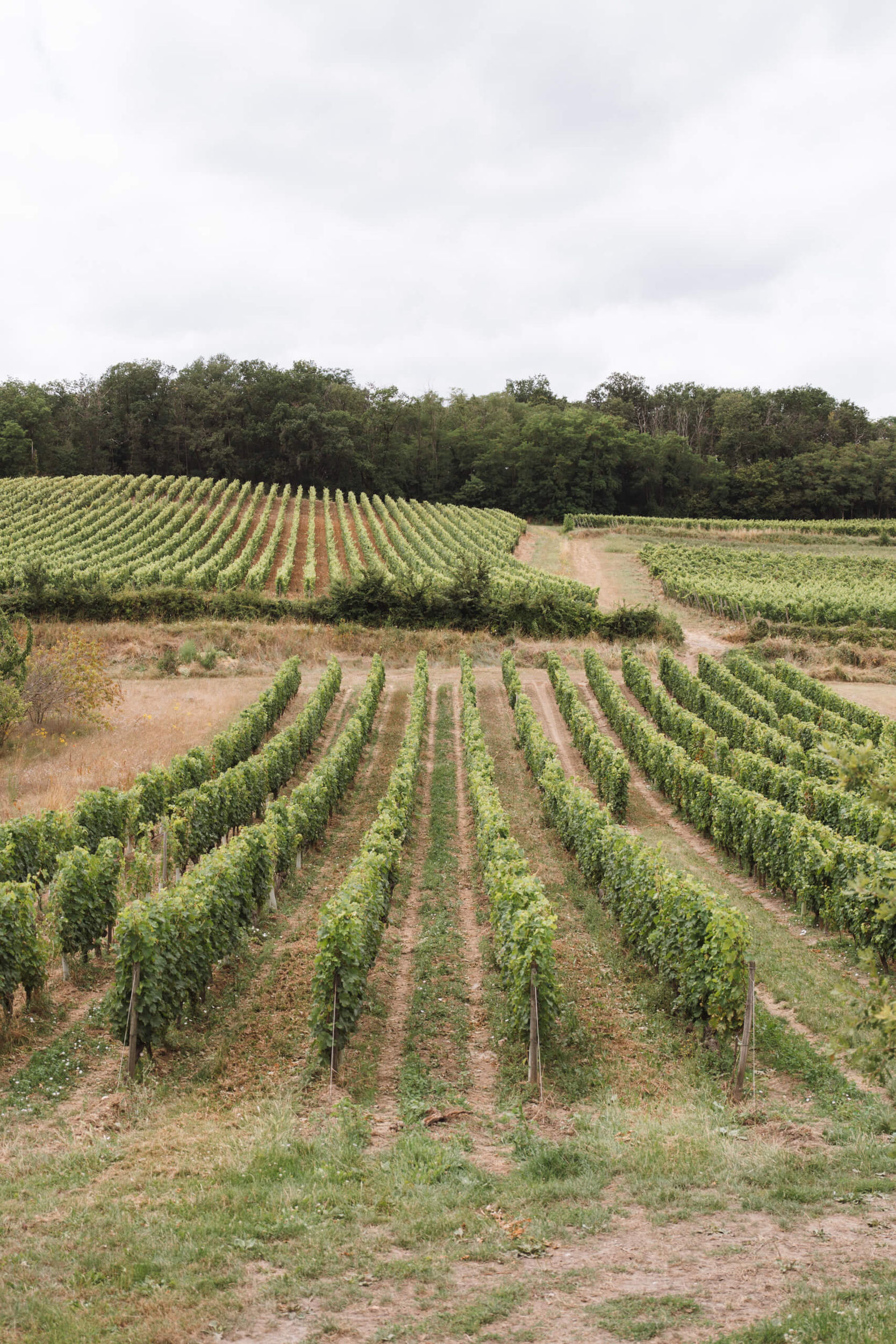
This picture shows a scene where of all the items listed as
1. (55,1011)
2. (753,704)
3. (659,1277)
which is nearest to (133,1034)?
(55,1011)

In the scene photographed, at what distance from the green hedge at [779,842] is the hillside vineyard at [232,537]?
24619 millimetres

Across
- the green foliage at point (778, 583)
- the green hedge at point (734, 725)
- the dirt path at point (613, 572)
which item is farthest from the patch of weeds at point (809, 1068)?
the green foliage at point (778, 583)

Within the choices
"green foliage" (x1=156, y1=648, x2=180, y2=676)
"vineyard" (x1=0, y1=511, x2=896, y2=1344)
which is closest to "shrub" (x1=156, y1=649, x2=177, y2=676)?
"green foliage" (x1=156, y1=648, x2=180, y2=676)

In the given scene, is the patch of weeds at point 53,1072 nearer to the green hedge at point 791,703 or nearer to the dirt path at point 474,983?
the dirt path at point 474,983

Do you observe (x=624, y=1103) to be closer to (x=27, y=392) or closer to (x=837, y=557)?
(x=837, y=557)

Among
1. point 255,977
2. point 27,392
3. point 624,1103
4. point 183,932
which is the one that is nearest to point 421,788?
point 255,977

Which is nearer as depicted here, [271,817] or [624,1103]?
[624,1103]

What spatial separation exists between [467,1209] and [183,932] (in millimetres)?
5724

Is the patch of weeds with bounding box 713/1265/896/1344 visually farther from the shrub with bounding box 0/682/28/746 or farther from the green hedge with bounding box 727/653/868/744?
the shrub with bounding box 0/682/28/746

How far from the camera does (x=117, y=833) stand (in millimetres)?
18875

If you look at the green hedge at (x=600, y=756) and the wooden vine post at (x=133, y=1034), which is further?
the green hedge at (x=600, y=756)

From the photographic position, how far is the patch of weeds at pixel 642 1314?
6.27 metres

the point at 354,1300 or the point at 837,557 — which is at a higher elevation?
the point at 837,557

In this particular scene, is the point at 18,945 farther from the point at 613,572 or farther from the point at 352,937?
the point at 613,572
